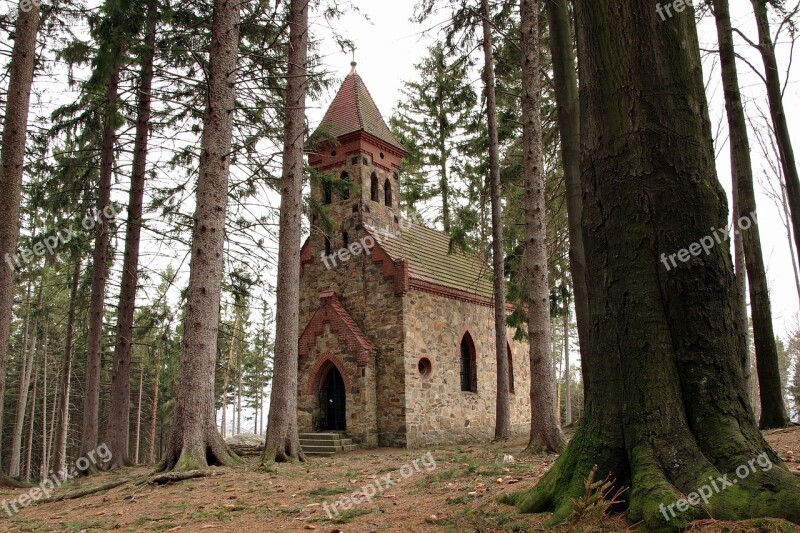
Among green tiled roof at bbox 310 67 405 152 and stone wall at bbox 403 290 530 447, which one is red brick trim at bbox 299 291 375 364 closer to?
stone wall at bbox 403 290 530 447

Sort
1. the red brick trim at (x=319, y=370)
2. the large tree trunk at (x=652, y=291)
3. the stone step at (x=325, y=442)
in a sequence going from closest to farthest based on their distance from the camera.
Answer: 1. the large tree trunk at (x=652, y=291)
2. the stone step at (x=325, y=442)
3. the red brick trim at (x=319, y=370)

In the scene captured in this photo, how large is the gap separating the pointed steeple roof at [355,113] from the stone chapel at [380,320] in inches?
1.9

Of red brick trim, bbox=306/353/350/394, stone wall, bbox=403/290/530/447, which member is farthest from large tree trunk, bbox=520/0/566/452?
red brick trim, bbox=306/353/350/394

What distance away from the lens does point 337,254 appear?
1920 centimetres

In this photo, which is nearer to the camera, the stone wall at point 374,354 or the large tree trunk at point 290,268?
A: the large tree trunk at point 290,268

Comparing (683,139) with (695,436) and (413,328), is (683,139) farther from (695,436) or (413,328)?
(413,328)

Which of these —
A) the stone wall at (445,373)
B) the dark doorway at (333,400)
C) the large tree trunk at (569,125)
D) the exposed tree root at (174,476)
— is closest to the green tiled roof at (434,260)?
the stone wall at (445,373)

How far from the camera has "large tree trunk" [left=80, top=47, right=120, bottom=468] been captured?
1367 centimetres

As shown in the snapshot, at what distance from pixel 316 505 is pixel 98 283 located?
1006 cm

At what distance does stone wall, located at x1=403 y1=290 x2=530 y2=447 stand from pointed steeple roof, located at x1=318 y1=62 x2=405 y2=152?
5794 millimetres

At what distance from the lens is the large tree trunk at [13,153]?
934 cm

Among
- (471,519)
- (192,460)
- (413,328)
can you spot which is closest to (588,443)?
(471,519)

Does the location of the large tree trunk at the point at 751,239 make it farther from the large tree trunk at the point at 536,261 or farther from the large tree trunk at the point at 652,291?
the large tree trunk at the point at 652,291

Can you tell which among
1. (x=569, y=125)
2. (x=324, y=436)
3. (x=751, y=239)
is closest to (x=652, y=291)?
(x=569, y=125)
